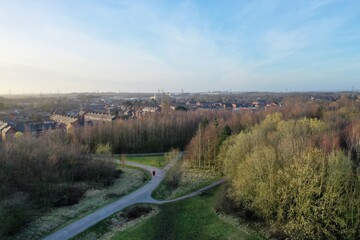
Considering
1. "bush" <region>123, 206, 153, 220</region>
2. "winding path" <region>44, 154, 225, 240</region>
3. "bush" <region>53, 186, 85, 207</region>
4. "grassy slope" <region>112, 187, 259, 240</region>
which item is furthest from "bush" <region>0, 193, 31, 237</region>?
"bush" <region>123, 206, 153, 220</region>

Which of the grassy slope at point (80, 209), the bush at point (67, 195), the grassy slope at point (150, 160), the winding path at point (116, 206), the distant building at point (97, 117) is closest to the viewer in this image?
the winding path at point (116, 206)

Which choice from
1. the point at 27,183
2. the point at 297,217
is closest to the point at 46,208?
the point at 27,183

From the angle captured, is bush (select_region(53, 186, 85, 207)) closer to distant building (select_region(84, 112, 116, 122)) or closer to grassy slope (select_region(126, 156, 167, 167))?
grassy slope (select_region(126, 156, 167, 167))

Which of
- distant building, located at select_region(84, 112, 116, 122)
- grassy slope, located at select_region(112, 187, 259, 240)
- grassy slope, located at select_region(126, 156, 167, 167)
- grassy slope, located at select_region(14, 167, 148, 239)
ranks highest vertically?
distant building, located at select_region(84, 112, 116, 122)

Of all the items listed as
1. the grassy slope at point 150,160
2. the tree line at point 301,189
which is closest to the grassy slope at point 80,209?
the grassy slope at point 150,160

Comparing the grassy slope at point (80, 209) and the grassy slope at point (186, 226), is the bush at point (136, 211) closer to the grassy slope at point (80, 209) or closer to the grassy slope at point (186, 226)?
the grassy slope at point (186, 226)

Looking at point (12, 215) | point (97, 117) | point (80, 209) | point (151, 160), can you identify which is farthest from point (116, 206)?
point (97, 117)
